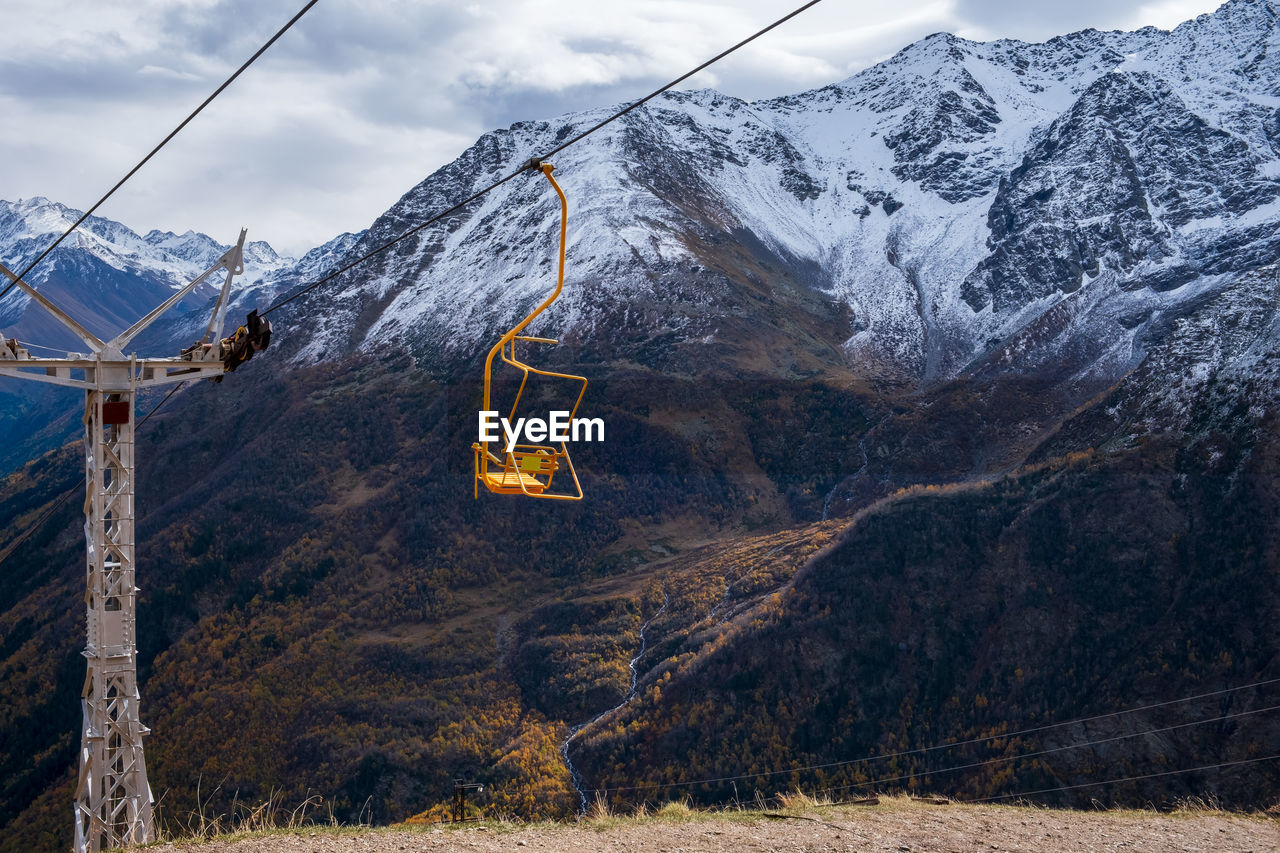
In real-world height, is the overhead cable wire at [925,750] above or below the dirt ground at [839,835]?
below

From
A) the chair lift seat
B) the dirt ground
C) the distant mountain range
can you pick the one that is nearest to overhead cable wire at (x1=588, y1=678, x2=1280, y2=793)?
the distant mountain range

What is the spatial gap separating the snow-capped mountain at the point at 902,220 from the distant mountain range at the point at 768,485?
1.96 ft

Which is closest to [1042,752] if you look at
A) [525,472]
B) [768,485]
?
[525,472]

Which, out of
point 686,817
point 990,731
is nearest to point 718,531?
point 990,731

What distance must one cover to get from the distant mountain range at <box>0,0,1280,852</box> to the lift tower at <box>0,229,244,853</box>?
108ft

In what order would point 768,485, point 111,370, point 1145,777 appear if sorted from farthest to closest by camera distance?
point 768,485 → point 1145,777 → point 111,370

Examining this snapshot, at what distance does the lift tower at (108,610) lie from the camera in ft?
36.1

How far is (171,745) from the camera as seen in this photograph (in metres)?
59.6

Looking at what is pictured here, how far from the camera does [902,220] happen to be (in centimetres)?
12169

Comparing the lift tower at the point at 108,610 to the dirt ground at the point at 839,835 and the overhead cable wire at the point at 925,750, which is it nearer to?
the dirt ground at the point at 839,835

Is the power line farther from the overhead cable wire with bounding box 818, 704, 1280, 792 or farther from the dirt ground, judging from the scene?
the dirt ground

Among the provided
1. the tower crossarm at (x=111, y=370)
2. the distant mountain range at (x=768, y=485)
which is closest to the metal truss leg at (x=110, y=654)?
the tower crossarm at (x=111, y=370)

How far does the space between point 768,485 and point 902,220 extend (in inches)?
2279

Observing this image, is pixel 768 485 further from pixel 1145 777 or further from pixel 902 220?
pixel 902 220
